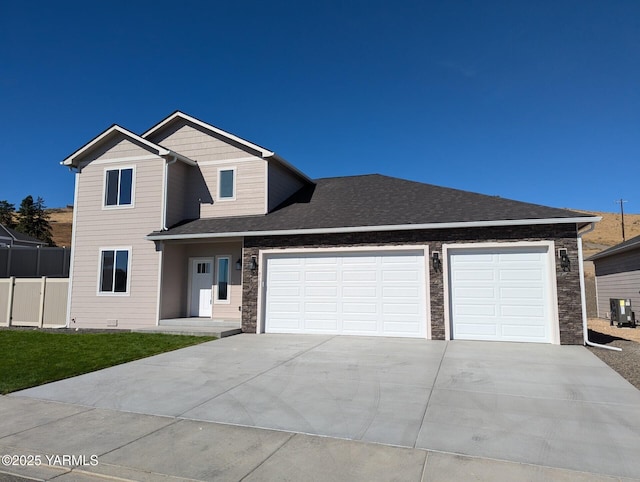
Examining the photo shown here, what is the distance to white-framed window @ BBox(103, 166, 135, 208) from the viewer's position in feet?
47.4

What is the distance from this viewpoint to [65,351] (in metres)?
9.80

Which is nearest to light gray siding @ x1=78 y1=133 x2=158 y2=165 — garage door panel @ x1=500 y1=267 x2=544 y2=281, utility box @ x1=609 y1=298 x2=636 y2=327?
garage door panel @ x1=500 y1=267 x2=544 y2=281

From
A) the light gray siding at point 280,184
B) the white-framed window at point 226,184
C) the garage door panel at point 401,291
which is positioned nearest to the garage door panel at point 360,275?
the garage door panel at point 401,291

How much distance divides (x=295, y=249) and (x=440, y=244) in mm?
4298

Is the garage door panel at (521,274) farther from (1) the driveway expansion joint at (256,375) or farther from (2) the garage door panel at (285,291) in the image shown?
(2) the garage door panel at (285,291)

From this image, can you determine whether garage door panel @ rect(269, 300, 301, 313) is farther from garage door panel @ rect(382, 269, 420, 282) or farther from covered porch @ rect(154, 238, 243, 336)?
garage door panel @ rect(382, 269, 420, 282)

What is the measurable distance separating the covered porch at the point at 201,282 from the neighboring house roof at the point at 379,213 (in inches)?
31.1

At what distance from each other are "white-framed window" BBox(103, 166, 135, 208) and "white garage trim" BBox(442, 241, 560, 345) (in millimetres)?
11103

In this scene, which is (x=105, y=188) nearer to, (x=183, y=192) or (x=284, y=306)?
(x=183, y=192)

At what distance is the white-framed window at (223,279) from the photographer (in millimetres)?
14164

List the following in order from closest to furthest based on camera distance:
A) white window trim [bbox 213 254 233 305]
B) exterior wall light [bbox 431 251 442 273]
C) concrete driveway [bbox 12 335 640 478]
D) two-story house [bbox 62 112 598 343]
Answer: concrete driveway [bbox 12 335 640 478] < two-story house [bbox 62 112 598 343] < exterior wall light [bbox 431 251 442 273] < white window trim [bbox 213 254 233 305]

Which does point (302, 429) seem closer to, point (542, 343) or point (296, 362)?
point (296, 362)

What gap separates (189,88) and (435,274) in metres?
12.4

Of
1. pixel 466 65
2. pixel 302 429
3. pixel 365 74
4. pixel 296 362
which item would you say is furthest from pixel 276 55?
pixel 302 429
